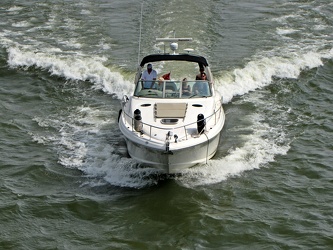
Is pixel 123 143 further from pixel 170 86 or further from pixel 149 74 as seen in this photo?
pixel 170 86

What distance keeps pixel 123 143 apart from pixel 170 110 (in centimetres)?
237

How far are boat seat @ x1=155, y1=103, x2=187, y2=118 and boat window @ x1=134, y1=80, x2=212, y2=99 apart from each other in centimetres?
59

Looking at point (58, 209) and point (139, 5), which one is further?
point (139, 5)

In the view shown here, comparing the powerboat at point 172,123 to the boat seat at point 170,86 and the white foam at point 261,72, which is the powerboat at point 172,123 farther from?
the white foam at point 261,72

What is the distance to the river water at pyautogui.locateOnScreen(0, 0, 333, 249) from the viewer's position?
13.4m

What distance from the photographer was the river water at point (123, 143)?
1341 cm

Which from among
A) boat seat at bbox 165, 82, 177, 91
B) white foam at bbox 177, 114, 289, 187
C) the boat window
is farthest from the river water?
boat seat at bbox 165, 82, 177, 91

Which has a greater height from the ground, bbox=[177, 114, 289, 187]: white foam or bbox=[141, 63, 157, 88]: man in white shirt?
bbox=[141, 63, 157, 88]: man in white shirt

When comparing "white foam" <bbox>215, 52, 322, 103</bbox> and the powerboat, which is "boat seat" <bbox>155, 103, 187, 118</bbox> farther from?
"white foam" <bbox>215, 52, 322, 103</bbox>

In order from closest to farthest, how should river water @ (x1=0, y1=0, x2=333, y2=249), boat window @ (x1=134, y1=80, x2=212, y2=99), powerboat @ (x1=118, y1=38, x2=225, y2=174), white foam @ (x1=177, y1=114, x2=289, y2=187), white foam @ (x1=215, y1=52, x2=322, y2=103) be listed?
river water @ (x1=0, y1=0, x2=333, y2=249) → powerboat @ (x1=118, y1=38, x2=225, y2=174) → white foam @ (x1=177, y1=114, x2=289, y2=187) → boat window @ (x1=134, y1=80, x2=212, y2=99) → white foam @ (x1=215, y1=52, x2=322, y2=103)

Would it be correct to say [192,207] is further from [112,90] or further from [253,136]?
[112,90]

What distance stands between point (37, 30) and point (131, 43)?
4652mm

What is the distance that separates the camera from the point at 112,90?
21062mm

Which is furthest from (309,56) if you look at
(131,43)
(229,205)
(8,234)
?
(8,234)
